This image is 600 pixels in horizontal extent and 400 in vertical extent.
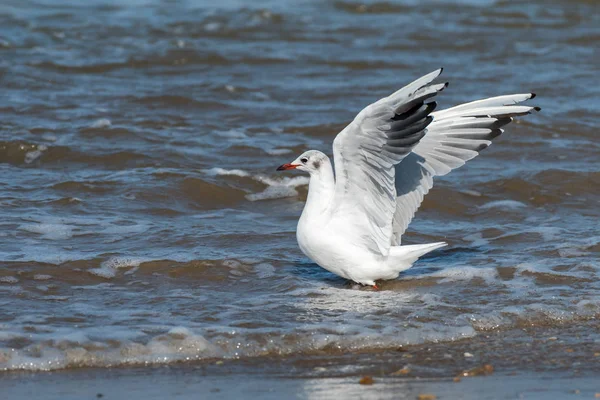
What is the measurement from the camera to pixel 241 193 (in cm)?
843

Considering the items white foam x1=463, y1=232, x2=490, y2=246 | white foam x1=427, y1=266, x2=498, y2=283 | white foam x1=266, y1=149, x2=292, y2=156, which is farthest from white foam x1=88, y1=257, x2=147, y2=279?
white foam x1=266, y1=149, x2=292, y2=156

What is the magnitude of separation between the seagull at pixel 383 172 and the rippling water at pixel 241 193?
258mm

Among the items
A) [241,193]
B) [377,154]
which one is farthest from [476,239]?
[241,193]

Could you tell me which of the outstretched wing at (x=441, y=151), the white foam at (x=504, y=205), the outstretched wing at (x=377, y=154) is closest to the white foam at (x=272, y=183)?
the white foam at (x=504, y=205)

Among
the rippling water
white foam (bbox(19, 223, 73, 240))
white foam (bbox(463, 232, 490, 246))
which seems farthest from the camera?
white foam (bbox(463, 232, 490, 246))

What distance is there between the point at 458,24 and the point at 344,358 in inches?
517

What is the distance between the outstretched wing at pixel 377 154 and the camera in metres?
5.56

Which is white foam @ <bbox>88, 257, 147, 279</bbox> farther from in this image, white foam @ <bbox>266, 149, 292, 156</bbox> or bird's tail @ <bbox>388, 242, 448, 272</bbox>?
white foam @ <bbox>266, 149, 292, 156</bbox>

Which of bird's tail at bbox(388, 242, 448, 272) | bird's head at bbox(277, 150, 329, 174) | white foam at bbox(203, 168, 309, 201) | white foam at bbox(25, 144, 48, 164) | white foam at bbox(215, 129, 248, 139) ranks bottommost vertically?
white foam at bbox(203, 168, 309, 201)

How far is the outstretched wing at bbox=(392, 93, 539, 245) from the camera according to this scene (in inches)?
260

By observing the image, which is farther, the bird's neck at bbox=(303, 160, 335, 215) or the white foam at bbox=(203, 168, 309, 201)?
the white foam at bbox=(203, 168, 309, 201)

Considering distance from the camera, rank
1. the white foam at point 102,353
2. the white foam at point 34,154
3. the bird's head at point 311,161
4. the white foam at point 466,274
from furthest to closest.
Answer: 1. the white foam at point 34,154
2. the white foam at point 466,274
3. the bird's head at point 311,161
4. the white foam at point 102,353

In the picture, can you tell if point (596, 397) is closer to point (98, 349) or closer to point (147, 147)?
point (98, 349)

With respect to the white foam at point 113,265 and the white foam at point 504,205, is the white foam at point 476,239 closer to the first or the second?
the white foam at point 504,205
